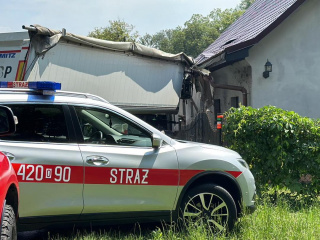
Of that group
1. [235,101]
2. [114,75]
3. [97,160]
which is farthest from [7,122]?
[235,101]

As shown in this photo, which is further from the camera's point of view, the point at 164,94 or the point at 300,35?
the point at 300,35

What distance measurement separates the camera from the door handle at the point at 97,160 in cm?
456

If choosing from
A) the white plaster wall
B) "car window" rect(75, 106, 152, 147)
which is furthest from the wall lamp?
"car window" rect(75, 106, 152, 147)

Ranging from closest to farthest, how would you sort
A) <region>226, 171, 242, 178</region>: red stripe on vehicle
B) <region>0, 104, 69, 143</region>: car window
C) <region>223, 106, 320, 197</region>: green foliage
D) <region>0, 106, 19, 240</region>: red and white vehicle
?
<region>0, 106, 19, 240</region>: red and white vehicle
<region>0, 104, 69, 143</region>: car window
<region>226, 171, 242, 178</region>: red stripe on vehicle
<region>223, 106, 320, 197</region>: green foliage

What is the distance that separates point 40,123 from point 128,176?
1.11 meters

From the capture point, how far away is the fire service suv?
4387 mm

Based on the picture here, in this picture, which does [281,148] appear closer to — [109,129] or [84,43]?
[109,129]

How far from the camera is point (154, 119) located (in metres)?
11.4

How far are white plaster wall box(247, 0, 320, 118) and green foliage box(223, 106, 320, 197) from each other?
16.9 ft

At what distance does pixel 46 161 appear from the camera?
4.39 metres

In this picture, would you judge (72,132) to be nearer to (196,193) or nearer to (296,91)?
(196,193)

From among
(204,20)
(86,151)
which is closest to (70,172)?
(86,151)

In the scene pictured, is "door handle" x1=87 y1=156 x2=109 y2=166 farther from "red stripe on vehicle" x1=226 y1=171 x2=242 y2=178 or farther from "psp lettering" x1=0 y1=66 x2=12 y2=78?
"psp lettering" x1=0 y1=66 x2=12 y2=78

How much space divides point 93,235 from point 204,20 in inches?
2592
